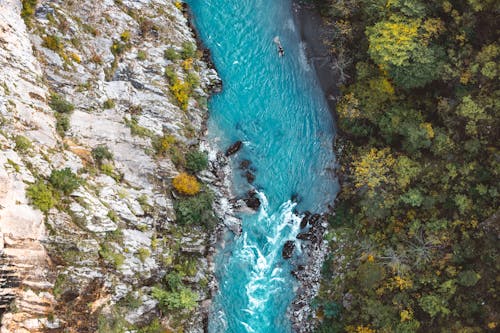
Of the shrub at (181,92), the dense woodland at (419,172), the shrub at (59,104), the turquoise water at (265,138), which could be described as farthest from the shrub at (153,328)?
the shrub at (181,92)

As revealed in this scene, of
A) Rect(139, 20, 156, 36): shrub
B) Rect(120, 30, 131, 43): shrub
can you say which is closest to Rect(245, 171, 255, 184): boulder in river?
Rect(139, 20, 156, 36): shrub

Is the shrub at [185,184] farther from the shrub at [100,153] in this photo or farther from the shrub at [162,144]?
the shrub at [100,153]

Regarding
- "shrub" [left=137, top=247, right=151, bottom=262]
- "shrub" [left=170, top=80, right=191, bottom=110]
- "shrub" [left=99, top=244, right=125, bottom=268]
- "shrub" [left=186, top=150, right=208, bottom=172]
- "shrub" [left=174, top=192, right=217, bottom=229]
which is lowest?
"shrub" [left=137, top=247, right=151, bottom=262]

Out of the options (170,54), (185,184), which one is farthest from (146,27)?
(185,184)

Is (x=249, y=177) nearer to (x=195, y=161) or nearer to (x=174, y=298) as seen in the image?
(x=195, y=161)

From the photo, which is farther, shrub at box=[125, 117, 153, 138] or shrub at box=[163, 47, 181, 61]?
shrub at box=[163, 47, 181, 61]

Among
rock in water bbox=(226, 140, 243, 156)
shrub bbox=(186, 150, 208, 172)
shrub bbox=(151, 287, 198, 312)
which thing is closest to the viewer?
shrub bbox=(151, 287, 198, 312)

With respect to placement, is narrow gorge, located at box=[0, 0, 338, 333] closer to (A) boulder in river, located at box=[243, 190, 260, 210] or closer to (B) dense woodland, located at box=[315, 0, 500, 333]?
(A) boulder in river, located at box=[243, 190, 260, 210]
